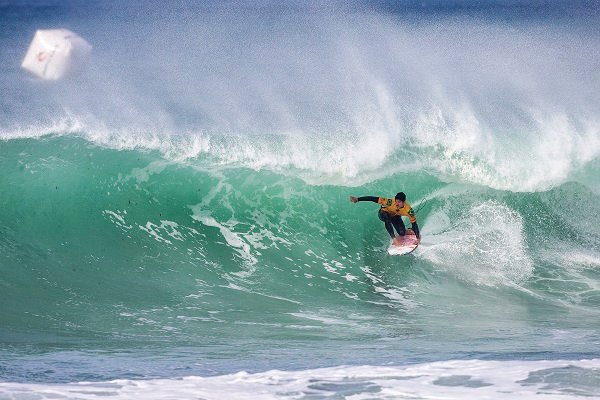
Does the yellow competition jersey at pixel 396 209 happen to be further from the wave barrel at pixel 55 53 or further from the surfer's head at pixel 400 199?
the wave barrel at pixel 55 53

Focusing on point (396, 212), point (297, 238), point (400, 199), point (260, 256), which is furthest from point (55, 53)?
point (400, 199)

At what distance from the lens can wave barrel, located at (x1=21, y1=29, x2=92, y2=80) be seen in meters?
26.5

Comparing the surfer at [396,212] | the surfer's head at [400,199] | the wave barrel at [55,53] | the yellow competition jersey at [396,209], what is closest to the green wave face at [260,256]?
the surfer at [396,212]

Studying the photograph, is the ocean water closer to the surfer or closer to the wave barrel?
the surfer

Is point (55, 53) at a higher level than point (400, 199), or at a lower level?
higher

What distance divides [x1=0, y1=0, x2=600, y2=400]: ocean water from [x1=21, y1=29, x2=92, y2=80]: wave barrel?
0.99m

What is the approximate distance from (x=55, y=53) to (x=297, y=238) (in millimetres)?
20229

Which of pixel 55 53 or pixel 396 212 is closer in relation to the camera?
pixel 396 212

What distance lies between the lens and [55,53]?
30.3 meters

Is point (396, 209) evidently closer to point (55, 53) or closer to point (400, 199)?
point (400, 199)

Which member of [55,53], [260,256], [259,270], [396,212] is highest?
[55,53]

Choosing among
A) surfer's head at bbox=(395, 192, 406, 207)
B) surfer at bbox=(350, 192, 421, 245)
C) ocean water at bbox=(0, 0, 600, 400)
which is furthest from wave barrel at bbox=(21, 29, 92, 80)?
surfer's head at bbox=(395, 192, 406, 207)

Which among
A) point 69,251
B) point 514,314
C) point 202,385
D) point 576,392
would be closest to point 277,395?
point 202,385

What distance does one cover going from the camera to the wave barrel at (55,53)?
26.5 meters
